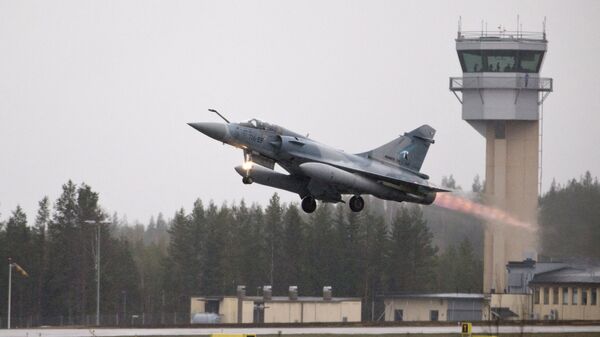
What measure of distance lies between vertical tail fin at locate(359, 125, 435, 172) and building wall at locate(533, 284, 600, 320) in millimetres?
28868

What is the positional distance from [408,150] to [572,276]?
32.1m

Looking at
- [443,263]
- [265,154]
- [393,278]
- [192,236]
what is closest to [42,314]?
[192,236]

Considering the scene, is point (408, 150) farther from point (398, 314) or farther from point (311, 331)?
point (398, 314)

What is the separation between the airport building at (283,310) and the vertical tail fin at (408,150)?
27765 mm

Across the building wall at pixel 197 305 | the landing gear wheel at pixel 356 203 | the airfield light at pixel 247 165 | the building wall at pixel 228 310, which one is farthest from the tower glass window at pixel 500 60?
the airfield light at pixel 247 165

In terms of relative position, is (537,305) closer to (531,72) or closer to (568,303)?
(568,303)

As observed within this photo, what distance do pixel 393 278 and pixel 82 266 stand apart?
935 inches

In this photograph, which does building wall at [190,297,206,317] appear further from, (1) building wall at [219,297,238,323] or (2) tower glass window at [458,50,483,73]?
(2) tower glass window at [458,50,483,73]

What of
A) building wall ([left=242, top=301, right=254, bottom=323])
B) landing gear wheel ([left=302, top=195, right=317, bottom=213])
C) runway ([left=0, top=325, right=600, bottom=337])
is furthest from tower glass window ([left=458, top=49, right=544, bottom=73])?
landing gear wheel ([left=302, top=195, right=317, bottom=213])

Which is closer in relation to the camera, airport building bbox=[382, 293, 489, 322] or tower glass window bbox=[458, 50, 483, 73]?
airport building bbox=[382, 293, 489, 322]

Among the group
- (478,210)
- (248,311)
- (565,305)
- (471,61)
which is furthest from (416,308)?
(471,61)

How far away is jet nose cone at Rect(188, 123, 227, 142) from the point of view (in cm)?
6269

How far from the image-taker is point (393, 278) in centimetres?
11738

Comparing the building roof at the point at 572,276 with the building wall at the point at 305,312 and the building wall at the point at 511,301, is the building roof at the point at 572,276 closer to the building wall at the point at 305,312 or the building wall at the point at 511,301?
the building wall at the point at 511,301
